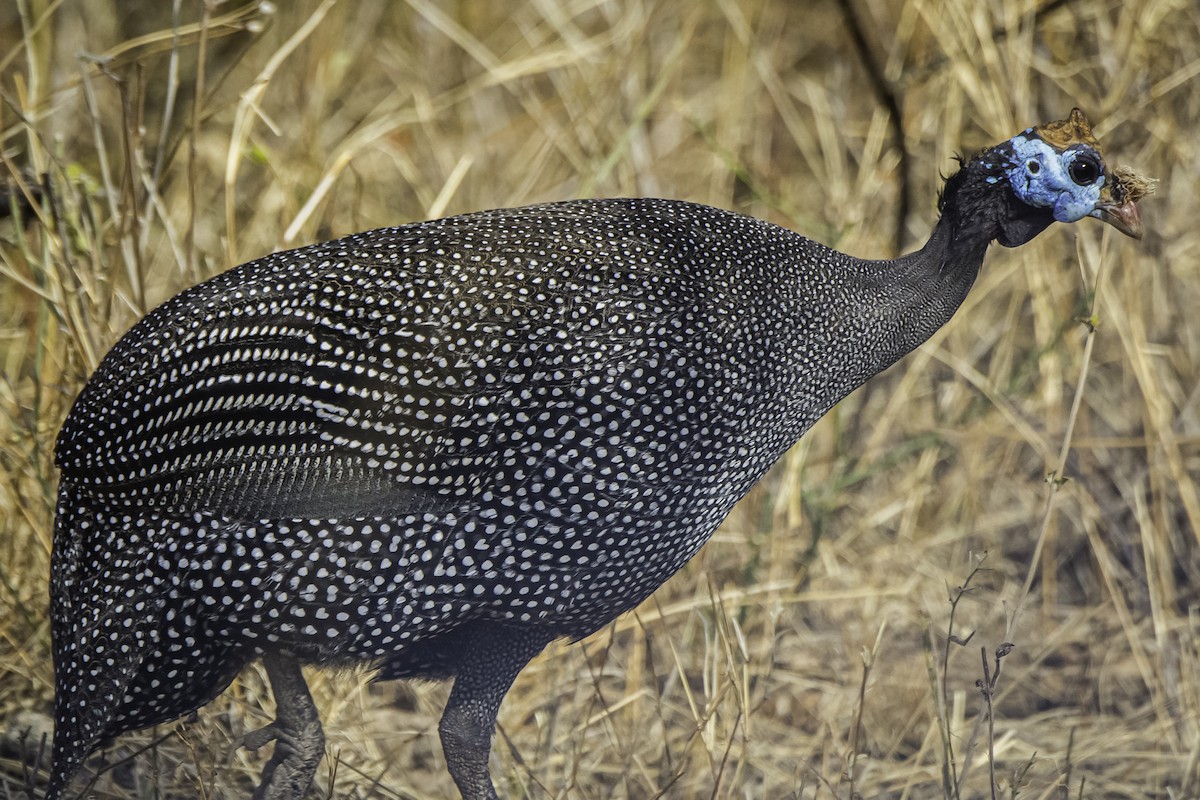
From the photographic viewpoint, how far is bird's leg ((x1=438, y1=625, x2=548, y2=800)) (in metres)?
2.45

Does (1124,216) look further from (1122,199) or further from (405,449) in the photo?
(405,449)

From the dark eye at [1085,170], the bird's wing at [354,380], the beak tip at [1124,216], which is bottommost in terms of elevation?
the bird's wing at [354,380]

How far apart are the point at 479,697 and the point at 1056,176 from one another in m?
1.49

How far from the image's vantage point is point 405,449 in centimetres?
220

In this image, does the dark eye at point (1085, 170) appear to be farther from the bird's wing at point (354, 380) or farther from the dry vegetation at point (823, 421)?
the bird's wing at point (354, 380)

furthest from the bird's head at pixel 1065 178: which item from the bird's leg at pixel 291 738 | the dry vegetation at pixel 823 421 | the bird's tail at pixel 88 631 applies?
the bird's tail at pixel 88 631

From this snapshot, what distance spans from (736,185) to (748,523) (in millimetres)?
1647

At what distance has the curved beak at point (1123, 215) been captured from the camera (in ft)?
8.10

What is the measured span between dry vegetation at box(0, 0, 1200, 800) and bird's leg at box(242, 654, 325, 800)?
0.13 m

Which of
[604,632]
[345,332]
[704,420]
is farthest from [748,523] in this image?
[345,332]

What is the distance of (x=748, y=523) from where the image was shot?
3924 mm

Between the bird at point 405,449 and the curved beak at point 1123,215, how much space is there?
70 mm

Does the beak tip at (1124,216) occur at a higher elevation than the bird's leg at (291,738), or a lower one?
higher

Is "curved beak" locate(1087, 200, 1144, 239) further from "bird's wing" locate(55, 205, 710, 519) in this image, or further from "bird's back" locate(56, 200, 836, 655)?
"bird's wing" locate(55, 205, 710, 519)
